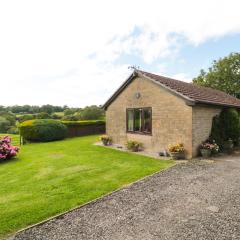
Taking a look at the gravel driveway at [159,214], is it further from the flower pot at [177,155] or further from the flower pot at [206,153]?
the flower pot at [206,153]

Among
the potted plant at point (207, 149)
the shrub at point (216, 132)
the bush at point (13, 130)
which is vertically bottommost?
the bush at point (13, 130)

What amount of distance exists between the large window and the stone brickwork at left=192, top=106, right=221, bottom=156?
3.15 metres

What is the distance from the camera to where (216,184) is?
841 centimetres

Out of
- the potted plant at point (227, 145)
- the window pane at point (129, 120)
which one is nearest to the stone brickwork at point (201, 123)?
the potted plant at point (227, 145)

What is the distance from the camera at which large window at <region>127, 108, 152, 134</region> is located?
1570 centimetres

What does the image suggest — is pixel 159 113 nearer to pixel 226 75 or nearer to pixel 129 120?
pixel 129 120

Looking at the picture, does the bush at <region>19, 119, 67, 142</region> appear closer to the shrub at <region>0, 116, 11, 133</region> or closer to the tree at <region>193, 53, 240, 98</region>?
the shrub at <region>0, 116, 11, 133</region>

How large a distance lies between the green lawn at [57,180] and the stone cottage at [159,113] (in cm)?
209

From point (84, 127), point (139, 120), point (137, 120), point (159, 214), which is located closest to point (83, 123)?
point (84, 127)

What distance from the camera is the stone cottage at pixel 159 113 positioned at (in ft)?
43.7

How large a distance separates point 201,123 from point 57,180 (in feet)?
28.2

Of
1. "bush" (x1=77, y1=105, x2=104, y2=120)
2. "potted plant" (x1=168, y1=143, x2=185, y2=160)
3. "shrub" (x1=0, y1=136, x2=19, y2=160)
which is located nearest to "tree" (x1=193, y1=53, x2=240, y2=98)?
"bush" (x1=77, y1=105, x2=104, y2=120)

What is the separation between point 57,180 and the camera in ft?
30.1

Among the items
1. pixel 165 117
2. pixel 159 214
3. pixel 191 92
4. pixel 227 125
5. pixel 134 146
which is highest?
pixel 191 92
